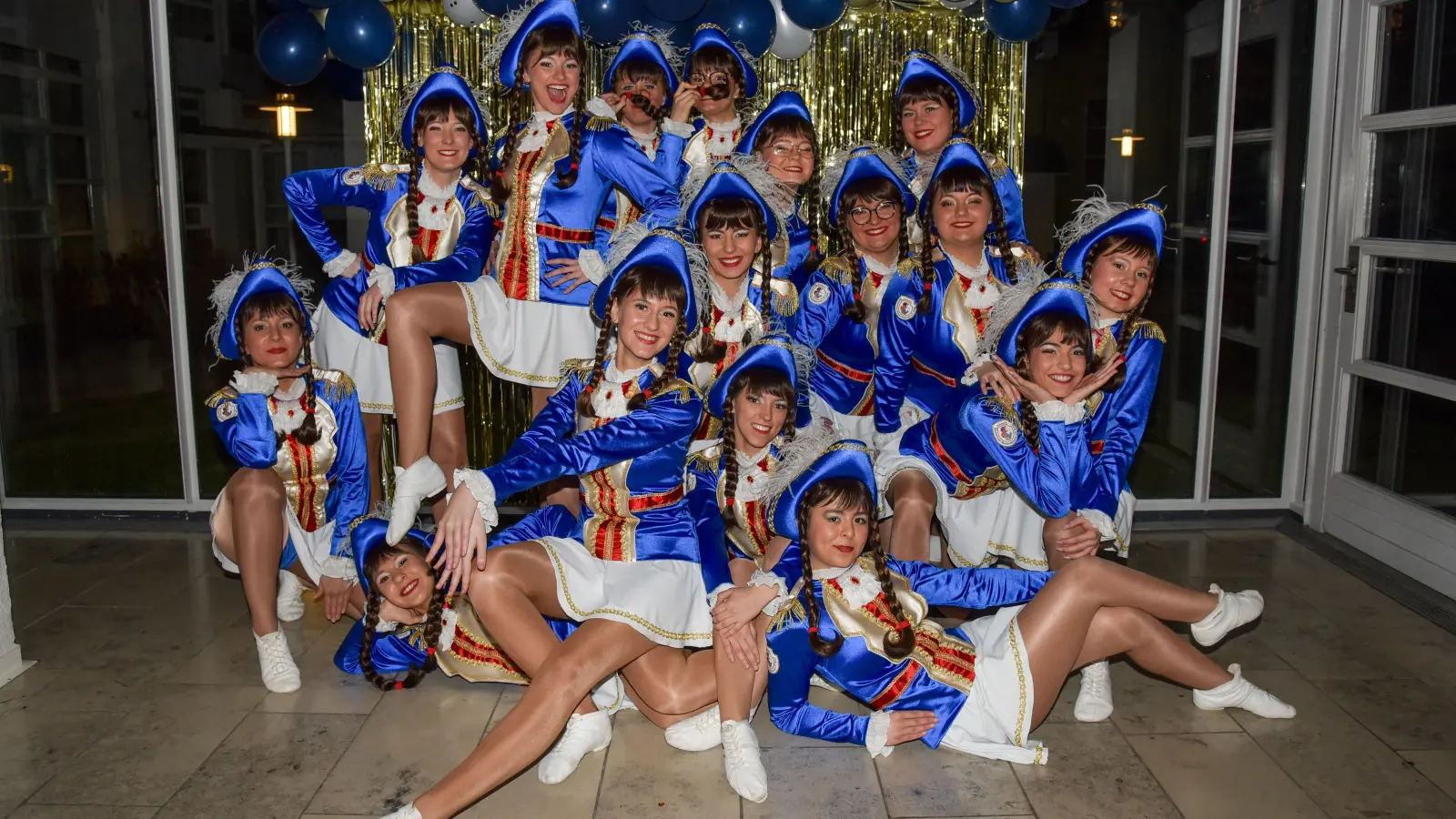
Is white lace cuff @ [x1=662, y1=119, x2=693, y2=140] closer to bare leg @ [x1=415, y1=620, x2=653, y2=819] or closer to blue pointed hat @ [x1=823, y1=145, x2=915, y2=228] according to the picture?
blue pointed hat @ [x1=823, y1=145, x2=915, y2=228]

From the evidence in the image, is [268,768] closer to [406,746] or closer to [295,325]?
[406,746]

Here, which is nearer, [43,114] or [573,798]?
[573,798]

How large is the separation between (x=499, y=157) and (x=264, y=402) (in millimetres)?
1064

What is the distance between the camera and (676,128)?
4.05 m

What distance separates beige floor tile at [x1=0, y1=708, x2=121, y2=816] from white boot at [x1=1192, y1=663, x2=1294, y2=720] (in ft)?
9.48

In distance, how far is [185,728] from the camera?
3266mm

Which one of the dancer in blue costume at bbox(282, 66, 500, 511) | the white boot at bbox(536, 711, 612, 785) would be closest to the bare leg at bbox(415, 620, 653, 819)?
the white boot at bbox(536, 711, 612, 785)

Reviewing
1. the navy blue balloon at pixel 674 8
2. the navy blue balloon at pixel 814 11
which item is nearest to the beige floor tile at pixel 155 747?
the navy blue balloon at pixel 674 8

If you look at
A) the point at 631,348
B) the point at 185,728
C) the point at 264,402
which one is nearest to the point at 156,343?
the point at 264,402

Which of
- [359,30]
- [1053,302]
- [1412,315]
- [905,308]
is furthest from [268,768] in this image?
[1412,315]

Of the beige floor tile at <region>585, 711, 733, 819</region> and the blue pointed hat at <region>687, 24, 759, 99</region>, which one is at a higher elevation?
the blue pointed hat at <region>687, 24, 759, 99</region>

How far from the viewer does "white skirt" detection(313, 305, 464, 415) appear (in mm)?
4062

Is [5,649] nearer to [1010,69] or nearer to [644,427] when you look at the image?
[644,427]

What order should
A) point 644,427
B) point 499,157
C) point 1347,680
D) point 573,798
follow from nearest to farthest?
point 573,798 < point 644,427 < point 1347,680 < point 499,157
